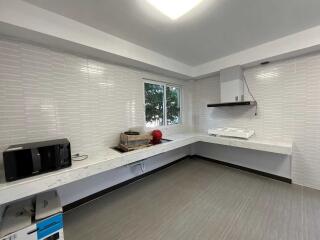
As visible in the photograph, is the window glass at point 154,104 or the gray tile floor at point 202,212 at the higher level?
the window glass at point 154,104

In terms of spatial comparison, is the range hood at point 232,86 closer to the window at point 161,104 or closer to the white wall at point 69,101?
the window at point 161,104

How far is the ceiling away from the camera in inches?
60.5

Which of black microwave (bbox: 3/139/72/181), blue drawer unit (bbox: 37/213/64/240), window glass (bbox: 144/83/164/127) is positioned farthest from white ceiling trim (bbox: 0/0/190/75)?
blue drawer unit (bbox: 37/213/64/240)

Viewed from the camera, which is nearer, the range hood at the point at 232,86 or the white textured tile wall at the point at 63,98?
the white textured tile wall at the point at 63,98

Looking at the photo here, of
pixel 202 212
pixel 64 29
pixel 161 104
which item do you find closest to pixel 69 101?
pixel 64 29

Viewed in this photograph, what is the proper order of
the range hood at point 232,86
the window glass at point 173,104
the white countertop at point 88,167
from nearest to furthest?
the white countertop at point 88,167, the range hood at point 232,86, the window glass at point 173,104

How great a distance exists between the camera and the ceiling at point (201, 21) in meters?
1.54

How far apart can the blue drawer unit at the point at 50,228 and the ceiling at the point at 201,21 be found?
2.08m

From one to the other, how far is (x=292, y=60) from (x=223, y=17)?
1.70 meters

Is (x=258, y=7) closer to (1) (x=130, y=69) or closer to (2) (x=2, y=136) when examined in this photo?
(1) (x=130, y=69)

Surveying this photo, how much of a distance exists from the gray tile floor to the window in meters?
1.30

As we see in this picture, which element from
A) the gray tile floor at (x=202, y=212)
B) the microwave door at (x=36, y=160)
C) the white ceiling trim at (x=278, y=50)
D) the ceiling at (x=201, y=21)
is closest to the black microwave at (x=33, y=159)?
the microwave door at (x=36, y=160)

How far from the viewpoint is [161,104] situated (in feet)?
11.4

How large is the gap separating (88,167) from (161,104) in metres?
2.16
